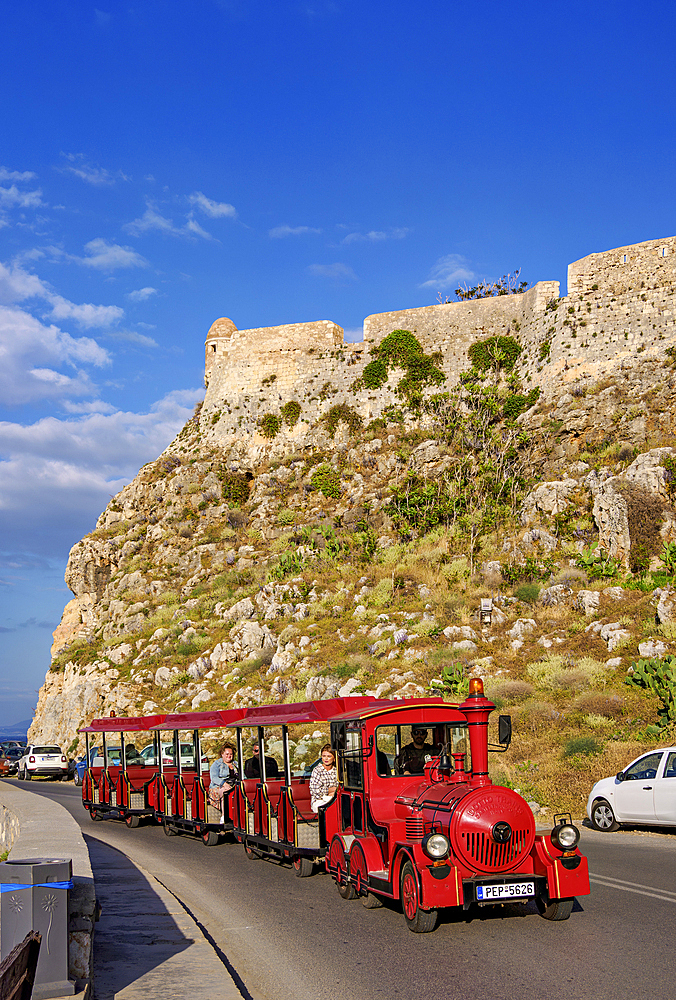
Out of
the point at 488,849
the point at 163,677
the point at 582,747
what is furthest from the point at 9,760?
the point at 488,849

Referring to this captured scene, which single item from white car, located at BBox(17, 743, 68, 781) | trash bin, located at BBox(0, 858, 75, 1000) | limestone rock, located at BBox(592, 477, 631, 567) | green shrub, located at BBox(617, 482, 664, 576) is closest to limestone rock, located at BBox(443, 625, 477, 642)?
limestone rock, located at BBox(592, 477, 631, 567)

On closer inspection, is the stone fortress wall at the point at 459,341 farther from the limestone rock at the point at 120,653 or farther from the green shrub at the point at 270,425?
the limestone rock at the point at 120,653

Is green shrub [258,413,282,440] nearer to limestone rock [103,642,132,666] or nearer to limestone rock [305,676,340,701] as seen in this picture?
limestone rock [103,642,132,666]

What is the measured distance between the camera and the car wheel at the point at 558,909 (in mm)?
8266

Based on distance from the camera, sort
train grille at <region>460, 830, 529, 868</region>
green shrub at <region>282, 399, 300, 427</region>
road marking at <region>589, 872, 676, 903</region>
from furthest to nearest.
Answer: green shrub at <region>282, 399, 300, 427</region>, road marking at <region>589, 872, 676, 903</region>, train grille at <region>460, 830, 529, 868</region>

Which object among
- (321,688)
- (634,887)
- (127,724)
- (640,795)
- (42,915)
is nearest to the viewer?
(42,915)

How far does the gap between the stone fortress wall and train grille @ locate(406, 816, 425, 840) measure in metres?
34.2

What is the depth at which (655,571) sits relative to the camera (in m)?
27.5

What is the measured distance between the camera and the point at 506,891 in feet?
25.8

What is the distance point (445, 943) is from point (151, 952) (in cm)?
275

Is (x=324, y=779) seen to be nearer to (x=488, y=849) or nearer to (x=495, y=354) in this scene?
(x=488, y=849)

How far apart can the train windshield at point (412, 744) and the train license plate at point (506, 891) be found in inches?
69.2

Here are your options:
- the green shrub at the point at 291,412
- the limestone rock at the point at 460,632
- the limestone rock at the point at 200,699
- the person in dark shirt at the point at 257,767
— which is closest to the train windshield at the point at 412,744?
the person in dark shirt at the point at 257,767

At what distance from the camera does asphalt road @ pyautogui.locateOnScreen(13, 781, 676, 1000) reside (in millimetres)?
6438
